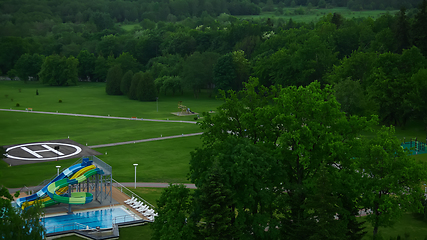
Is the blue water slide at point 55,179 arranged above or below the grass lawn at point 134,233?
above

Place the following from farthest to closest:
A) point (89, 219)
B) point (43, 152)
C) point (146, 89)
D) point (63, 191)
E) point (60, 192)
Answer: point (146, 89) < point (43, 152) < point (63, 191) < point (60, 192) < point (89, 219)

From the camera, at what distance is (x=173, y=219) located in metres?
30.7

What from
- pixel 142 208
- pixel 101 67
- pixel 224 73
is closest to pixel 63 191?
pixel 142 208

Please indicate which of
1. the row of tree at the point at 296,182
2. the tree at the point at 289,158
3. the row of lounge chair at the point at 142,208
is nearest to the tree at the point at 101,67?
the row of lounge chair at the point at 142,208

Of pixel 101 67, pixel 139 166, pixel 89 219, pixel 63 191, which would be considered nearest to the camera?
pixel 89 219

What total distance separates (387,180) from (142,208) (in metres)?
21.6

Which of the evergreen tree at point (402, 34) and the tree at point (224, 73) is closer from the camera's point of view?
the evergreen tree at point (402, 34)

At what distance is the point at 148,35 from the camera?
7264 inches

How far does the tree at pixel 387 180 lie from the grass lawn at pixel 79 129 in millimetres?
48642

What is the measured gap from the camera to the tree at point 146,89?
125 meters

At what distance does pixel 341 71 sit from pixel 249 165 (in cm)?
7015

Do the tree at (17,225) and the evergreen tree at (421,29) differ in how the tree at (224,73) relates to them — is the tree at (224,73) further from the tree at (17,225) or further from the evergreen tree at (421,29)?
the tree at (17,225)

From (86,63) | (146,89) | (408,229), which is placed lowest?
(408,229)

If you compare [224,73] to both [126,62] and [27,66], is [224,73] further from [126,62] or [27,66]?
[27,66]
